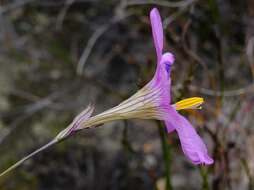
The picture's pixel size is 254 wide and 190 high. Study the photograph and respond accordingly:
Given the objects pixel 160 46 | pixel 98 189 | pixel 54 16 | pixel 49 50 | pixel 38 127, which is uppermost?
pixel 54 16

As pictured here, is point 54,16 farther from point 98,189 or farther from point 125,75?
point 98,189

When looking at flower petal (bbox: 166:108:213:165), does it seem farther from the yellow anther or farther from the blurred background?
the blurred background

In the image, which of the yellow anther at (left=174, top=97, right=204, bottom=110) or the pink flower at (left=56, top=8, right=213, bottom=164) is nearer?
the pink flower at (left=56, top=8, right=213, bottom=164)

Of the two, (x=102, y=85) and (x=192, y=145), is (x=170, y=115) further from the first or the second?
(x=102, y=85)

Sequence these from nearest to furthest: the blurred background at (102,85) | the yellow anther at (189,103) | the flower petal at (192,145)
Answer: the flower petal at (192,145) < the yellow anther at (189,103) < the blurred background at (102,85)

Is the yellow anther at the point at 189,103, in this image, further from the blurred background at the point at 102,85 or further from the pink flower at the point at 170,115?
the blurred background at the point at 102,85

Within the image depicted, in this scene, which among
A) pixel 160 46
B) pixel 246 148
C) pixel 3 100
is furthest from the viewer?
pixel 3 100

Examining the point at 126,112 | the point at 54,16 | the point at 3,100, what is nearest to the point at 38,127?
the point at 3,100

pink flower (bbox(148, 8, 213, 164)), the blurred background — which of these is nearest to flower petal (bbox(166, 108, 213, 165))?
pink flower (bbox(148, 8, 213, 164))

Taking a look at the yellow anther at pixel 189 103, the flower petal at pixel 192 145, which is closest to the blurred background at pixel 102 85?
the yellow anther at pixel 189 103
